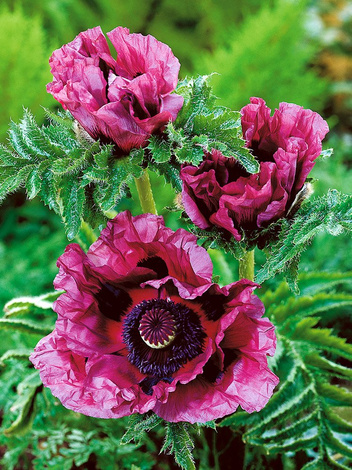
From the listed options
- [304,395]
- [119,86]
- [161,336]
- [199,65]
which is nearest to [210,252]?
[304,395]

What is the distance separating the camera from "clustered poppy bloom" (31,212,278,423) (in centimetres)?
50

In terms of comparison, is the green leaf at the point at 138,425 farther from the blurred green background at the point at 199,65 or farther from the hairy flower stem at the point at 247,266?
the blurred green background at the point at 199,65

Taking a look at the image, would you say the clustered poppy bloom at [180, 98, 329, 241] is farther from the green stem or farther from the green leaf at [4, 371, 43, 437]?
the green leaf at [4, 371, 43, 437]

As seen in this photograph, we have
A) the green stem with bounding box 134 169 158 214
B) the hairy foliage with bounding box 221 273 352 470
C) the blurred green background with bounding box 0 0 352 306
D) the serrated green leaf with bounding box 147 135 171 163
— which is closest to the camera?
Answer: the serrated green leaf with bounding box 147 135 171 163

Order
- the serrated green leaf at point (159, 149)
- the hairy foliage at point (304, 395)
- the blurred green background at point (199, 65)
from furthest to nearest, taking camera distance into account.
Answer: the blurred green background at point (199, 65), the hairy foliage at point (304, 395), the serrated green leaf at point (159, 149)

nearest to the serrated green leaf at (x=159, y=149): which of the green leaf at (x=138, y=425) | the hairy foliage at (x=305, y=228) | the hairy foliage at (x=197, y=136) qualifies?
the hairy foliage at (x=197, y=136)

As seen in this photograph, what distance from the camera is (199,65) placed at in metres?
1.97

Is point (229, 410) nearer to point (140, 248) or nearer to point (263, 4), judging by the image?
point (140, 248)

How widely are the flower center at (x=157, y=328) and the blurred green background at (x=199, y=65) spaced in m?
0.64

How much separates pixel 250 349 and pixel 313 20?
8.45ft

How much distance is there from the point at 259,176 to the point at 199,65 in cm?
155

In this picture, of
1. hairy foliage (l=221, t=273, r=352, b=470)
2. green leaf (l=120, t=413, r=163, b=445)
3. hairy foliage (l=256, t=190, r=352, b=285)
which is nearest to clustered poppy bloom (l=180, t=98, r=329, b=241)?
hairy foliage (l=256, t=190, r=352, b=285)

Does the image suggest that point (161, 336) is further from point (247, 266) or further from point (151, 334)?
point (247, 266)

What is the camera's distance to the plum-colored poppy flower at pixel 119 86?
47 cm
